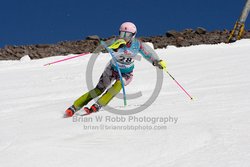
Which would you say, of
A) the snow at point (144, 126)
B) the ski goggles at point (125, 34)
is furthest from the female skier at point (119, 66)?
the snow at point (144, 126)

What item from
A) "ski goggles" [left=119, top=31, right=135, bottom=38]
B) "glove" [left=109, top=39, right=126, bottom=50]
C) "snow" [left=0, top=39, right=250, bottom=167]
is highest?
"ski goggles" [left=119, top=31, right=135, bottom=38]

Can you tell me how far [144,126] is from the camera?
4.54m

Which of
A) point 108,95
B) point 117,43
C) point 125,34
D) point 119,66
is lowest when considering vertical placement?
point 108,95

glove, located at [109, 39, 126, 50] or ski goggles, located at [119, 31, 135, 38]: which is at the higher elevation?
ski goggles, located at [119, 31, 135, 38]

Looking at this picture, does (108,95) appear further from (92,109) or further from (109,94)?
(92,109)

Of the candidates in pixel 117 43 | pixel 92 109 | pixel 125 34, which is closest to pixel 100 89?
pixel 92 109

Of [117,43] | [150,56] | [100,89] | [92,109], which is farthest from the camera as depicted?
[150,56]

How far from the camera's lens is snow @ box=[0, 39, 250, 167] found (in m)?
3.38

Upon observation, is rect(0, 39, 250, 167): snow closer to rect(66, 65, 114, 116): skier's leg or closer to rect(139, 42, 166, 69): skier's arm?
rect(66, 65, 114, 116): skier's leg

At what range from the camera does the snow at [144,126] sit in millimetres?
3385

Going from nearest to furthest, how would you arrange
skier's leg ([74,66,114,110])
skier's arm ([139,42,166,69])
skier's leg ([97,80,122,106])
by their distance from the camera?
skier's leg ([97,80,122,106]) → skier's leg ([74,66,114,110]) → skier's arm ([139,42,166,69])

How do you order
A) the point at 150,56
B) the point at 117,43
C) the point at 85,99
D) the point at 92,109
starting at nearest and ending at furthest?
the point at 92,109
the point at 117,43
the point at 85,99
the point at 150,56

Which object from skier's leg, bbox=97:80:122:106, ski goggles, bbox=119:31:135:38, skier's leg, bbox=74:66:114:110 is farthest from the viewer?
skier's leg, bbox=74:66:114:110

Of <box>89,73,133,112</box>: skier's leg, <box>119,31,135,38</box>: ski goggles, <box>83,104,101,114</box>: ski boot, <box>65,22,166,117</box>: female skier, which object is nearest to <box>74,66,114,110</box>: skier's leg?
<box>65,22,166,117</box>: female skier
